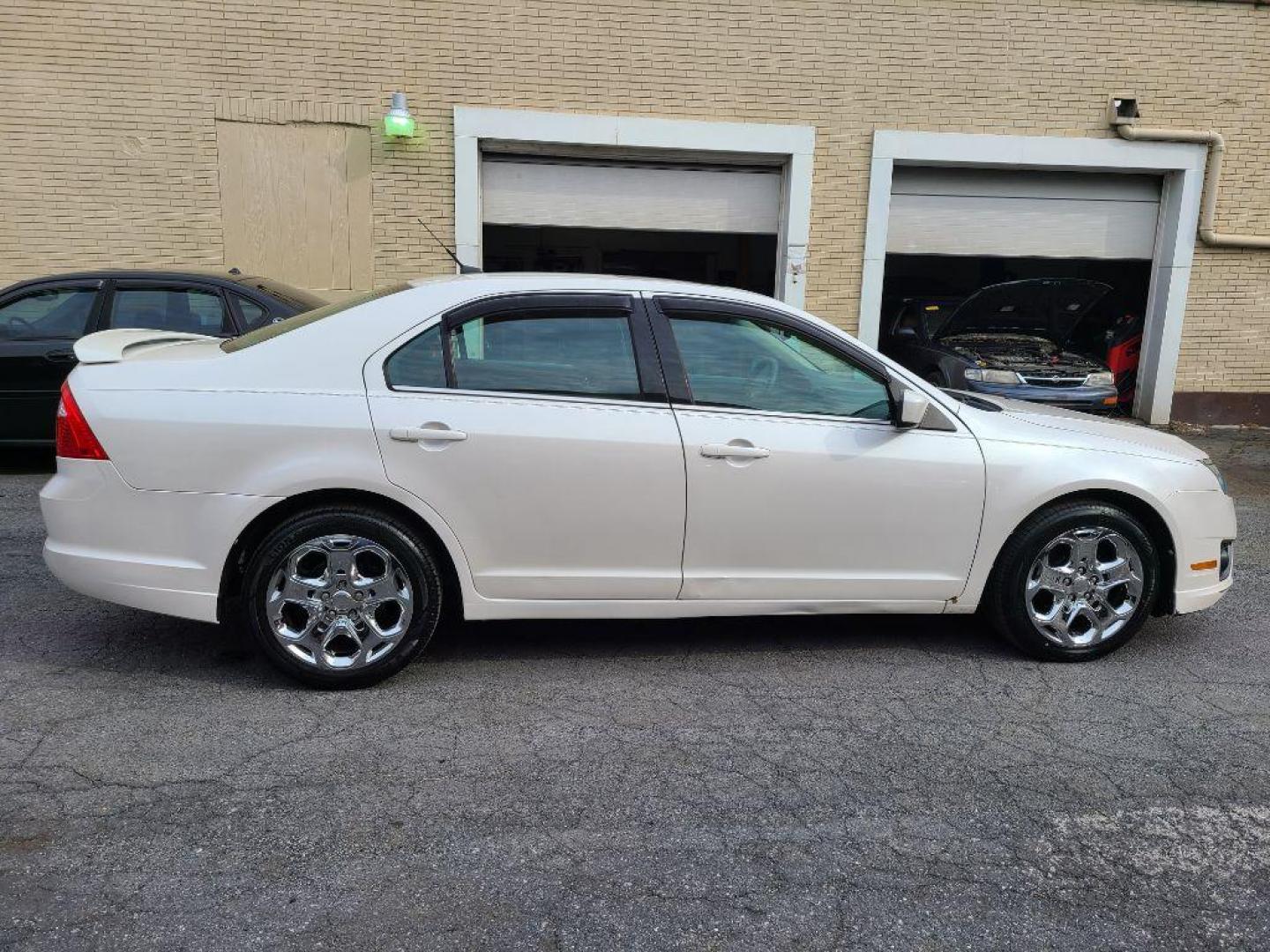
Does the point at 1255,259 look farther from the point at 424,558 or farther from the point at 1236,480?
the point at 424,558

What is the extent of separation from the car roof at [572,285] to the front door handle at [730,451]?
676mm

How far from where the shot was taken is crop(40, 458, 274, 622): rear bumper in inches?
152

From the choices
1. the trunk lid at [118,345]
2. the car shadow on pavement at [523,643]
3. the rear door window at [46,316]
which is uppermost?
the trunk lid at [118,345]

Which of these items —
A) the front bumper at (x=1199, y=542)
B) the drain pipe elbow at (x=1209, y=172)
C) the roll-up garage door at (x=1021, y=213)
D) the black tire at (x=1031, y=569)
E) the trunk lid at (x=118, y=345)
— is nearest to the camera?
the trunk lid at (x=118, y=345)

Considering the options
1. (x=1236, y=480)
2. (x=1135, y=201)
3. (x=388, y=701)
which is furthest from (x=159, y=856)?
(x=1135, y=201)

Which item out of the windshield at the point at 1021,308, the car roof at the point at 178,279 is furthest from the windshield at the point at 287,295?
the windshield at the point at 1021,308

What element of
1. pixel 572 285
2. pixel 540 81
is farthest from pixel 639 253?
pixel 572 285

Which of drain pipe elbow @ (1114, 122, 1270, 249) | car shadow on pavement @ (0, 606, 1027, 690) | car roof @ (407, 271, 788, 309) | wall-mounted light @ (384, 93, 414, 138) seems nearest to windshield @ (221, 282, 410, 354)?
car roof @ (407, 271, 788, 309)

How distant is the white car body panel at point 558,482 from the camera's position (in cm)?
387

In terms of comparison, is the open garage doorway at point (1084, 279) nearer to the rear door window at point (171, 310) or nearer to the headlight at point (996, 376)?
the headlight at point (996, 376)

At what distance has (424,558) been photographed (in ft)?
13.0

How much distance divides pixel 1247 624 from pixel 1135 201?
25.7 ft

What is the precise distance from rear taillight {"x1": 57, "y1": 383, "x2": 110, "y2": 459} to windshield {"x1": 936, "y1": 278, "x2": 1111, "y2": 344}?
8.99 m

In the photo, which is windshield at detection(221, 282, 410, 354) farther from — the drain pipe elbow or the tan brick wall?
the drain pipe elbow
